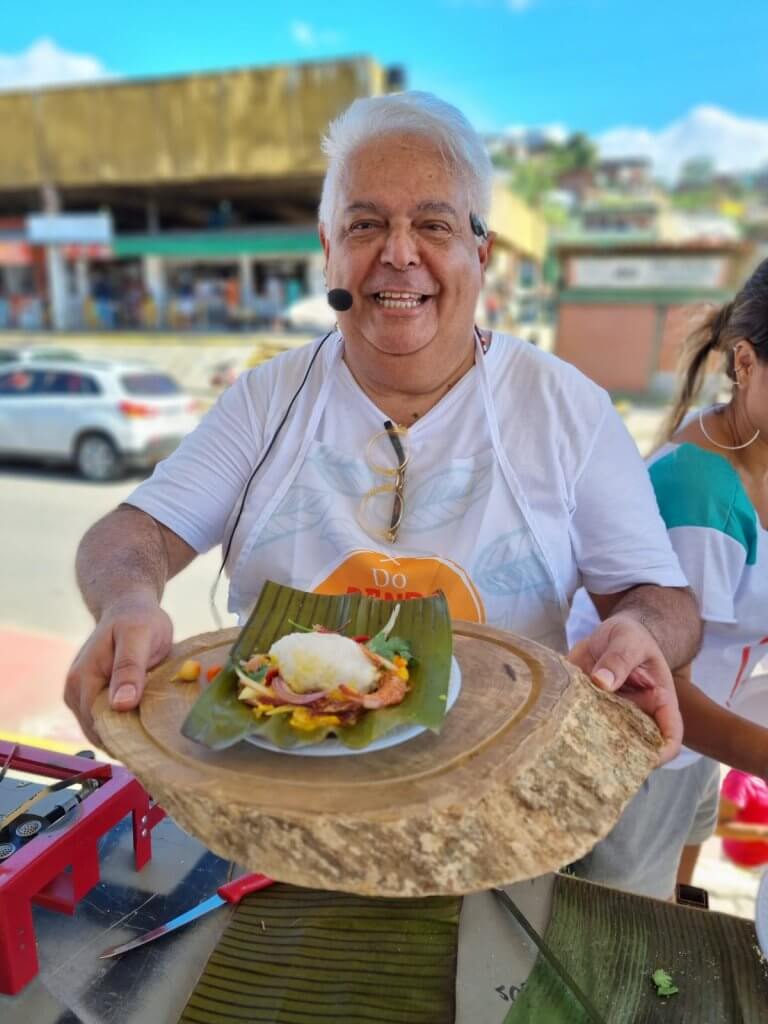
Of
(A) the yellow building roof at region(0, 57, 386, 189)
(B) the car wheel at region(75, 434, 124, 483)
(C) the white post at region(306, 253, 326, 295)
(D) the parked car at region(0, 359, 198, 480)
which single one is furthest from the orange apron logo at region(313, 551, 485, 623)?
(C) the white post at region(306, 253, 326, 295)

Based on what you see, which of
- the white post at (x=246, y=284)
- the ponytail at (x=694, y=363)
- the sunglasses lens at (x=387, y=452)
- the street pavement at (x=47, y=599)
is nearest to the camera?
the sunglasses lens at (x=387, y=452)

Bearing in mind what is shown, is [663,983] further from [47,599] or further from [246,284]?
[246,284]

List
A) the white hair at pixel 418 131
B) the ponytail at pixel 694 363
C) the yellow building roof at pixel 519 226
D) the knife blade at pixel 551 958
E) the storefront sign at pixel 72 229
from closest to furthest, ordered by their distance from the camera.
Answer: the knife blade at pixel 551 958 < the white hair at pixel 418 131 < the ponytail at pixel 694 363 < the storefront sign at pixel 72 229 < the yellow building roof at pixel 519 226

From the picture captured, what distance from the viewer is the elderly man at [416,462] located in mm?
1670

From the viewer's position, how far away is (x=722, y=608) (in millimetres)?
1723

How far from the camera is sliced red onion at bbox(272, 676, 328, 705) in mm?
1129

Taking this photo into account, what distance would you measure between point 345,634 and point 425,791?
45 cm

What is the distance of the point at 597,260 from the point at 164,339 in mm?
11404

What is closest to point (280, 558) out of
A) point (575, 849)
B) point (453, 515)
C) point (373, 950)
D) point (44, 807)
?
point (453, 515)

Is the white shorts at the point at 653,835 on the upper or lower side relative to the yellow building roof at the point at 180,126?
lower

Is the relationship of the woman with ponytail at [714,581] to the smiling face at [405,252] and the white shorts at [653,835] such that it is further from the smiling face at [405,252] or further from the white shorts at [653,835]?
the smiling face at [405,252]

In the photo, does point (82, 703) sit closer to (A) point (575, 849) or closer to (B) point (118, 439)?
(A) point (575, 849)

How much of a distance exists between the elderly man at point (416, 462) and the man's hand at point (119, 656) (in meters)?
0.17

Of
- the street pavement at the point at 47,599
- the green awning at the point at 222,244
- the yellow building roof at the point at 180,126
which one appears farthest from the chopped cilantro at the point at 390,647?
the green awning at the point at 222,244
